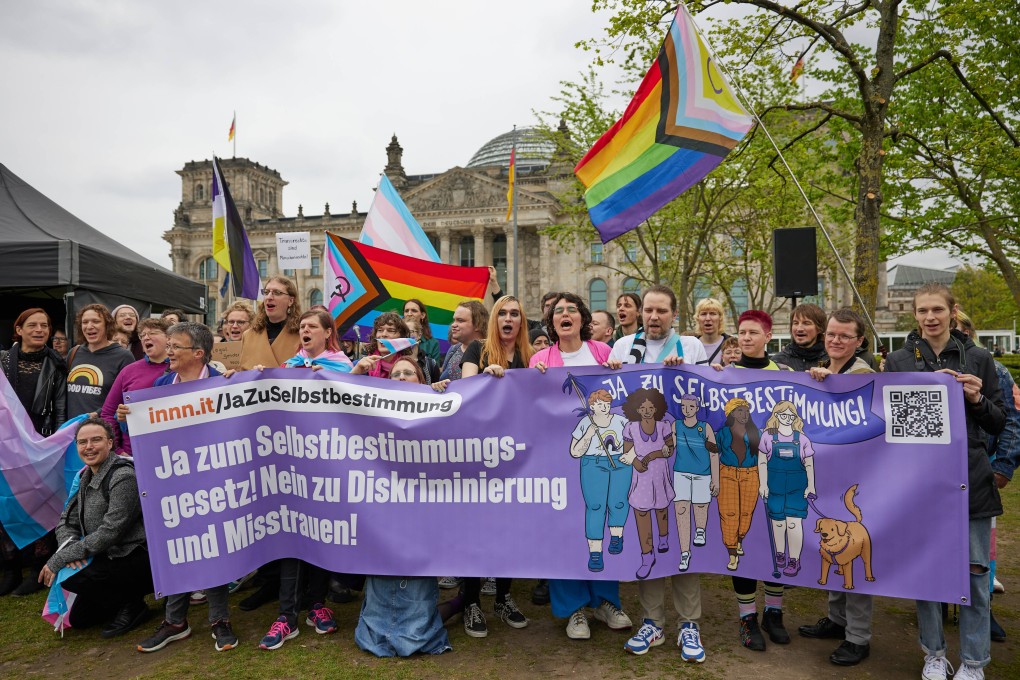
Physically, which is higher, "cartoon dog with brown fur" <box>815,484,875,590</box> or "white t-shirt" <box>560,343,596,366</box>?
"white t-shirt" <box>560,343,596,366</box>

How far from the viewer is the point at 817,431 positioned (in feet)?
14.4

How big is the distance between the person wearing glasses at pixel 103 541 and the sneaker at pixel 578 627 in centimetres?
315

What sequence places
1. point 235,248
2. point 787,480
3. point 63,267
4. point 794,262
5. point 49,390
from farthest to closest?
point 235,248
point 63,267
point 794,262
point 49,390
point 787,480

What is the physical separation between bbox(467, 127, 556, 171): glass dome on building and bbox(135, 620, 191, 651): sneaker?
3048 inches

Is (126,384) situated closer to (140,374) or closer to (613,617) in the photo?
(140,374)

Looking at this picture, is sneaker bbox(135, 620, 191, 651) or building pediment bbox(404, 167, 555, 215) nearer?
sneaker bbox(135, 620, 191, 651)

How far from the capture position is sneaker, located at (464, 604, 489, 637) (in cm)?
482

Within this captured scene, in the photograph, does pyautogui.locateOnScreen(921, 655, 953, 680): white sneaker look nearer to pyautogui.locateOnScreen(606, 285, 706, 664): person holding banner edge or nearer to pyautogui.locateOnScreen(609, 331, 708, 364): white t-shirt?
pyautogui.locateOnScreen(606, 285, 706, 664): person holding banner edge

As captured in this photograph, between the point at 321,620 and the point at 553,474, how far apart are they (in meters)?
1.98

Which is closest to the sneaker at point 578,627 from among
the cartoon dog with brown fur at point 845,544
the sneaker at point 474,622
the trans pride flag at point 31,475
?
the sneaker at point 474,622

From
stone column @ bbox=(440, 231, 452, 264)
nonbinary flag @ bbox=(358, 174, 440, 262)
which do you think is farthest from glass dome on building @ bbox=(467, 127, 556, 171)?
nonbinary flag @ bbox=(358, 174, 440, 262)

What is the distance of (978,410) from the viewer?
4.06 meters

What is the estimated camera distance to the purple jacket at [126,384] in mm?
5547

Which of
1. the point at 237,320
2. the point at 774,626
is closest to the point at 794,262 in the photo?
the point at 774,626
